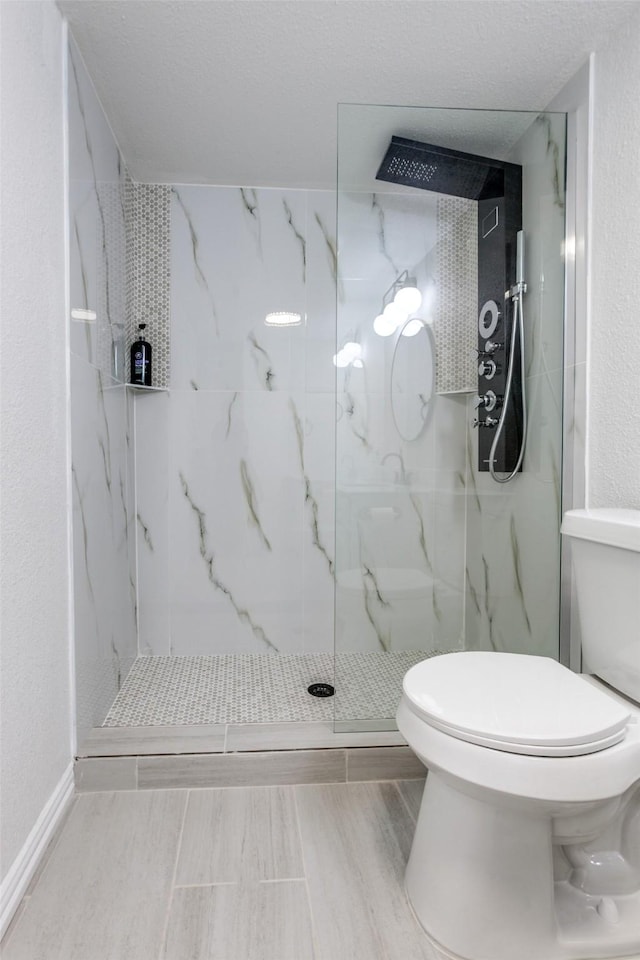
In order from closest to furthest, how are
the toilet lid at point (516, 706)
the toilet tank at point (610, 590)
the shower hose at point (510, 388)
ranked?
the toilet lid at point (516, 706) → the toilet tank at point (610, 590) → the shower hose at point (510, 388)

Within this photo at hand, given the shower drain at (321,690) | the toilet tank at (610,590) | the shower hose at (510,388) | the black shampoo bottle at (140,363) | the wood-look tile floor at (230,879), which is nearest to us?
the wood-look tile floor at (230,879)

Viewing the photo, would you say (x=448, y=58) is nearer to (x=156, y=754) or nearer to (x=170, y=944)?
(x=156, y=754)

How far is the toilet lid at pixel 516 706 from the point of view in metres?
1.09

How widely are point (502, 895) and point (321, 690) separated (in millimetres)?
1113

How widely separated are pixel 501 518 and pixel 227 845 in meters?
1.32

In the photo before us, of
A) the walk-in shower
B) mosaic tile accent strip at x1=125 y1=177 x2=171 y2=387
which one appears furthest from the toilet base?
mosaic tile accent strip at x1=125 y1=177 x2=171 y2=387

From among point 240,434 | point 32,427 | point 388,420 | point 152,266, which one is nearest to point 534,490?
point 388,420

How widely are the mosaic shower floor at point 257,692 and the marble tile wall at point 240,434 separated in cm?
26

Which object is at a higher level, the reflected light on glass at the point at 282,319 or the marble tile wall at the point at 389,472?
the reflected light on glass at the point at 282,319

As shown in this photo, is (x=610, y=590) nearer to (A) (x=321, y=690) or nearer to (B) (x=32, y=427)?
(A) (x=321, y=690)

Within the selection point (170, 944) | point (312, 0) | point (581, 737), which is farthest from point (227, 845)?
point (312, 0)

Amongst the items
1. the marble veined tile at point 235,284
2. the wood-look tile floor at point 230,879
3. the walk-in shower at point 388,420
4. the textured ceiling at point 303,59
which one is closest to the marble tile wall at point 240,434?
the marble veined tile at point 235,284

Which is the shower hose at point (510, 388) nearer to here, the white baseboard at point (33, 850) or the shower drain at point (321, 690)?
the shower drain at point (321, 690)

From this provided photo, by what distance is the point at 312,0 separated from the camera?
60.6 inches
